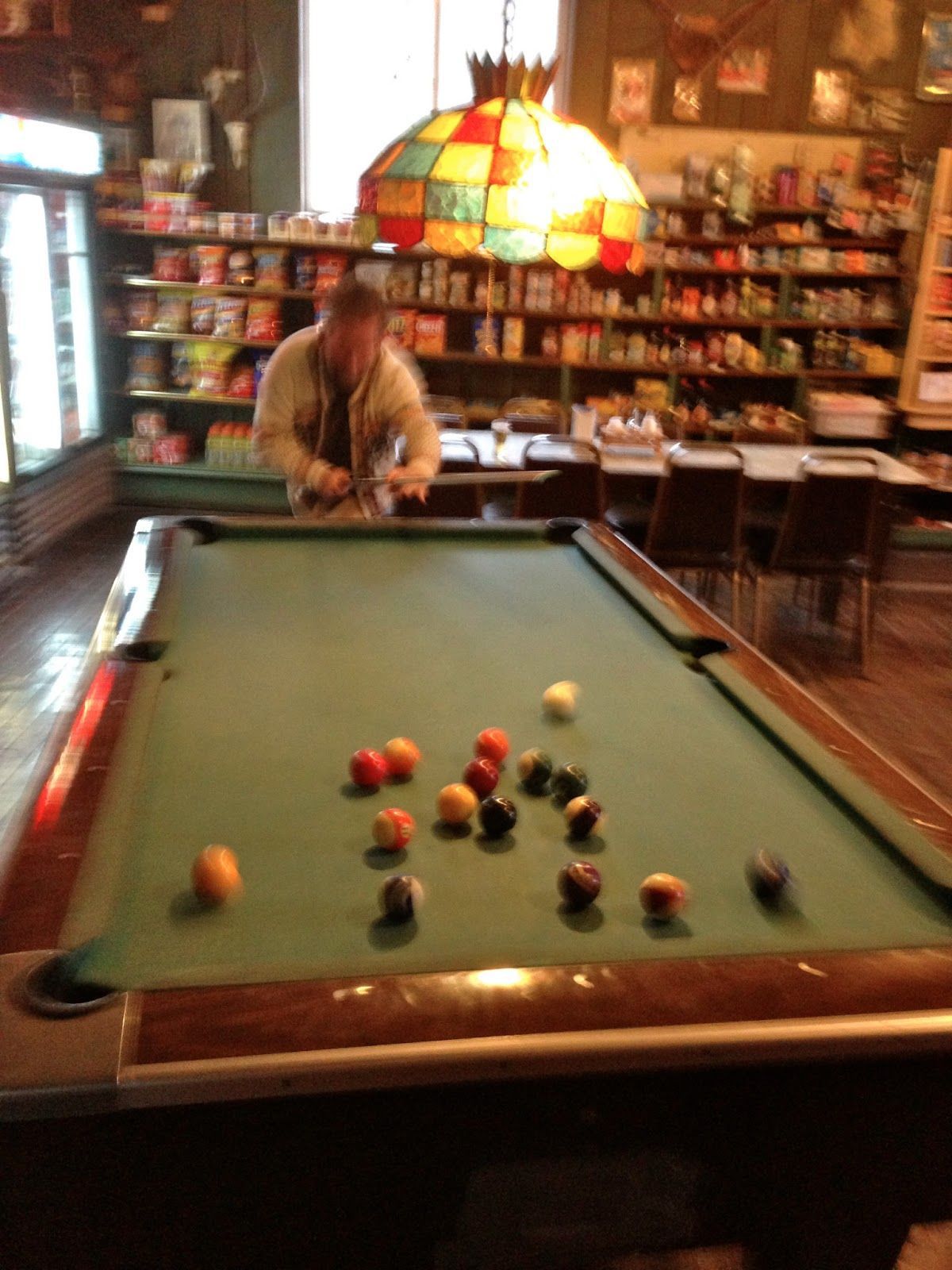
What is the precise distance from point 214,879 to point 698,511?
142 inches

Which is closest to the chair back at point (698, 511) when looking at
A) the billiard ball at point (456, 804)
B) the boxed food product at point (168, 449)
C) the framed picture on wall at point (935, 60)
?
the billiard ball at point (456, 804)

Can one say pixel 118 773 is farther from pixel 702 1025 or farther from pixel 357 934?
pixel 702 1025

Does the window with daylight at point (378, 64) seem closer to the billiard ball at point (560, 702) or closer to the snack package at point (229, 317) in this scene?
the snack package at point (229, 317)

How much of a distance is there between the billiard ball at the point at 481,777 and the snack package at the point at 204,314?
5761 mm

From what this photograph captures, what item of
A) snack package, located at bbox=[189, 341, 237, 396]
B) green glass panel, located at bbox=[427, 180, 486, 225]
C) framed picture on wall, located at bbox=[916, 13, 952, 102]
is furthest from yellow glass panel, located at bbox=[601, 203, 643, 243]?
framed picture on wall, located at bbox=[916, 13, 952, 102]

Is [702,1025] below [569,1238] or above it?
above

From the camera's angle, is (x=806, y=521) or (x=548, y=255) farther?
(x=806, y=521)

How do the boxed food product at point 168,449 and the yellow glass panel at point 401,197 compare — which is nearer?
the yellow glass panel at point 401,197

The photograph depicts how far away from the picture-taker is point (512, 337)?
22.0 ft

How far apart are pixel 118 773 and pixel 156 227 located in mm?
5753

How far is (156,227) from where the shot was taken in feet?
21.4

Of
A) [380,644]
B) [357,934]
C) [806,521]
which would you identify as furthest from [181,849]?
[806,521]

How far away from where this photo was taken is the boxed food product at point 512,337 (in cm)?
668

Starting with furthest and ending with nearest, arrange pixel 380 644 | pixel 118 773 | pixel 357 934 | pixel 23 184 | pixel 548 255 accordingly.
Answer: pixel 23 184 < pixel 548 255 < pixel 380 644 < pixel 118 773 < pixel 357 934
